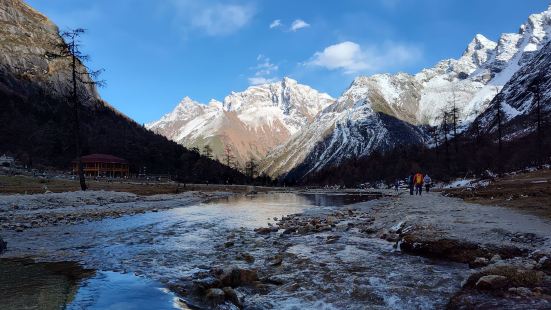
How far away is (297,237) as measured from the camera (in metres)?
21.4

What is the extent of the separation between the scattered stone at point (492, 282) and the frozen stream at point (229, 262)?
99 cm

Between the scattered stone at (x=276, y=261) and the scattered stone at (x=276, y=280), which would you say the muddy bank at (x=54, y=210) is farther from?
the scattered stone at (x=276, y=280)

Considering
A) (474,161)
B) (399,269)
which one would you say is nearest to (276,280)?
(399,269)

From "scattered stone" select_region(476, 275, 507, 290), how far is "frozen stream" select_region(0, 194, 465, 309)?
990mm

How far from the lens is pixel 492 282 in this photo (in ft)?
30.5

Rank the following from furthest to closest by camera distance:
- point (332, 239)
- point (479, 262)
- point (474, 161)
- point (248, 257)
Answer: point (474, 161), point (332, 239), point (248, 257), point (479, 262)

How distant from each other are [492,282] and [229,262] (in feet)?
28.8

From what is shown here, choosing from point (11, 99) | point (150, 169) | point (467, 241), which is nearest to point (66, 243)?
point (467, 241)

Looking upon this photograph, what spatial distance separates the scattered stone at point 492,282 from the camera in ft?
30.2

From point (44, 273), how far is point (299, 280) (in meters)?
7.85

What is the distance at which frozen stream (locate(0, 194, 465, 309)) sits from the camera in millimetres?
10406

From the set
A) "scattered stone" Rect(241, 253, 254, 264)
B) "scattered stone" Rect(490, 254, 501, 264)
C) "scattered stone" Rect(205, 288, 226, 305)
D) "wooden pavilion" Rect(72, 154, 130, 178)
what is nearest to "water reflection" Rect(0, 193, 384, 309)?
"scattered stone" Rect(205, 288, 226, 305)

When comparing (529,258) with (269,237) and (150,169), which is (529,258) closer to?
(269,237)

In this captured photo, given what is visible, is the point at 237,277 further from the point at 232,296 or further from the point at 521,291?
the point at 521,291
